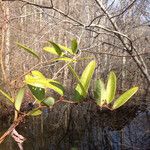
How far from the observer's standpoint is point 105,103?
61 centimetres

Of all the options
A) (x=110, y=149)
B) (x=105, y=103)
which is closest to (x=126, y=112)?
(x=110, y=149)

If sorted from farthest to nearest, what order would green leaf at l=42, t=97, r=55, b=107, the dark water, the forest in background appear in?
the dark water → the forest in background → green leaf at l=42, t=97, r=55, b=107

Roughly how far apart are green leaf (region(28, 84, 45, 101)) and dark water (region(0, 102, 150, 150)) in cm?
564

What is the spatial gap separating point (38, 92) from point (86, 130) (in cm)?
757

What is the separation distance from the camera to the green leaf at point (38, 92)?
23.2 inches

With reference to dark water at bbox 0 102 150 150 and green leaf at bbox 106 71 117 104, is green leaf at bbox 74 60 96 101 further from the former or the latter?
dark water at bbox 0 102 150 150

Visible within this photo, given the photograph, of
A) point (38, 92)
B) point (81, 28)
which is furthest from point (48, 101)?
point (81, 28)

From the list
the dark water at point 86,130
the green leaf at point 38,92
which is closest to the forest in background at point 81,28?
the green leaf at point 38,92

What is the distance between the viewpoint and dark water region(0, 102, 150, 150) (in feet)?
23.0

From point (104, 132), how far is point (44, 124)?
62.6 inches

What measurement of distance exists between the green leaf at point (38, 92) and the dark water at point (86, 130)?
222 inches

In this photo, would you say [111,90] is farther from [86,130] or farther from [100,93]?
[86,130]

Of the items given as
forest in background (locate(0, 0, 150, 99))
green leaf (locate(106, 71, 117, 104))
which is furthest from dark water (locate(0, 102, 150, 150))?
green leaf (locate(106, 71, 117, 104))

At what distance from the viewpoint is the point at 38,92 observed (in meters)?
0.60
